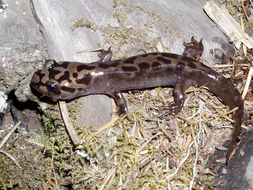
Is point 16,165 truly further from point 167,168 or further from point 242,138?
point 242,138

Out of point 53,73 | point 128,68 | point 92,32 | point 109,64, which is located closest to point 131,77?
point 128,68

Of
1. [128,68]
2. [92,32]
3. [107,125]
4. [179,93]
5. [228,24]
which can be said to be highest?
[228,24]

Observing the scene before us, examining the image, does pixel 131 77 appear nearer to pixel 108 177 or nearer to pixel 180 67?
pixel 180 67

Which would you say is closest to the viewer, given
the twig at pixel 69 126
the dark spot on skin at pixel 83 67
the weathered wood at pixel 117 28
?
the twig at pixel 69 126

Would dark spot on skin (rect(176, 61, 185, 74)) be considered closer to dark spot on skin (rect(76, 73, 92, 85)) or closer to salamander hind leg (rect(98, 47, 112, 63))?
salamander hind leg (rect(98, 47, 112, 63))

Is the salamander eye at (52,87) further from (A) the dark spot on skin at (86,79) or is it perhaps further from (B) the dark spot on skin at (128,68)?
(B) the dark spot on skin at (128,68)

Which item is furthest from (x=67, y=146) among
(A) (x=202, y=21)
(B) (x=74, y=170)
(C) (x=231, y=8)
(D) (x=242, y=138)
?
(C) (x=231, y=8)

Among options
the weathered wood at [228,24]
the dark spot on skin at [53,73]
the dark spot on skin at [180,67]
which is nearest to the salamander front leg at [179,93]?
the dark spot on skin at [180,67]
